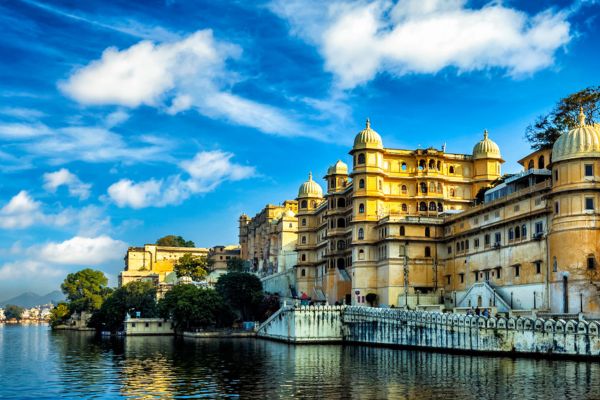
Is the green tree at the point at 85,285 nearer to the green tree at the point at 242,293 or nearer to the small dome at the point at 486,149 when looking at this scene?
the green tree at the point at 242,293

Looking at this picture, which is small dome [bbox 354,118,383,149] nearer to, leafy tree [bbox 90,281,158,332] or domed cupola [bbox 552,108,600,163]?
domed cupola [bbox 552,108,600,163]

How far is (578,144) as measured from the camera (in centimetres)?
5772

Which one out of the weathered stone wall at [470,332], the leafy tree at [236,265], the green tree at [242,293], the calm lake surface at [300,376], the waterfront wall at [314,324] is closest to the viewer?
the calm lake surface at [300,376]

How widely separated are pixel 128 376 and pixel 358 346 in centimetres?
2911

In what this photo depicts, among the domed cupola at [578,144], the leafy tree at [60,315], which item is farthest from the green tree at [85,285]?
the domed cupola at [578,144]

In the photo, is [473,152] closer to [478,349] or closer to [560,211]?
[560,211]

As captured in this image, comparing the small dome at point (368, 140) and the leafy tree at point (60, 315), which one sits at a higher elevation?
the small dome at point (368, 140)

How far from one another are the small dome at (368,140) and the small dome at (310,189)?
26213 millimetres

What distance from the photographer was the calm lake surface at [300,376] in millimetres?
38969

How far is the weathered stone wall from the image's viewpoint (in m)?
48.9

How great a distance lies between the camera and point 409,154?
91.9 metres

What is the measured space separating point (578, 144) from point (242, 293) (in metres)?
60.3

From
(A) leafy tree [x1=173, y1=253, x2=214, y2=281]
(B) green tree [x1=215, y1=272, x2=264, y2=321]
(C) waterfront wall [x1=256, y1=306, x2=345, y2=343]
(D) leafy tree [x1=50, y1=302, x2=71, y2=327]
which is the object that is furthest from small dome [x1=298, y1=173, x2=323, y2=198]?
(D) leafy tree [x1=50, y1=302, x2=71, y2=327]

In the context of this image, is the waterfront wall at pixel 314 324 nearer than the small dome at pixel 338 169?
Yes
